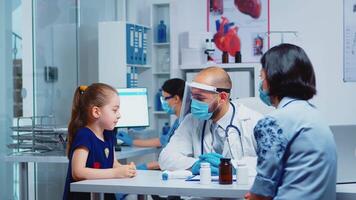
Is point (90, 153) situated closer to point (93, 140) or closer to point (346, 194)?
point (93, 140)

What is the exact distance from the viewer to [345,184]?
2.31 meters

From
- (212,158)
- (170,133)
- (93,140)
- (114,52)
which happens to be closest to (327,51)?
(114,52)

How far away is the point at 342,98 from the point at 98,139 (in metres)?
3.65

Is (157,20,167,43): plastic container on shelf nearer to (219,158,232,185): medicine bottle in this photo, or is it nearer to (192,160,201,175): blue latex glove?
(192,160,201,175): blue latex glove

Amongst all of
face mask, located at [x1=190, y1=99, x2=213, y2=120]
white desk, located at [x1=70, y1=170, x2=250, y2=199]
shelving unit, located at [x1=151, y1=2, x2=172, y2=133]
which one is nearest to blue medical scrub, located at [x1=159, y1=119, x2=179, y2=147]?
face mask, located at [x1=190, y1=99, x2=213, y2=120]

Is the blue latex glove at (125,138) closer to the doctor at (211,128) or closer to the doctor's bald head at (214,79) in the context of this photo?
the doctor at (211,128)

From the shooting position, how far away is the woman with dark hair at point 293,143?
1.85 meters

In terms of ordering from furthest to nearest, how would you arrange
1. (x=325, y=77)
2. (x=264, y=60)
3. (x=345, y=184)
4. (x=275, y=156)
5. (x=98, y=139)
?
1. (x=325, y=77)
2. (x=98, y=139)
3. (x=345, y=184)
4. (x=264, y=60)
5. (x=275, y=156)

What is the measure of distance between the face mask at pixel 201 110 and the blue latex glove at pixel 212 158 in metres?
0.26

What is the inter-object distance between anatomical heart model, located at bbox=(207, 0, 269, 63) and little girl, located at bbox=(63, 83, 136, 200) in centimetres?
321

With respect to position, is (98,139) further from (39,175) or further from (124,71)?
(124,71)

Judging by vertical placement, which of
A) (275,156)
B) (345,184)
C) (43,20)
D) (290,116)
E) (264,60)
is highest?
(43,20)

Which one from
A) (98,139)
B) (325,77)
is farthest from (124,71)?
(98,139)

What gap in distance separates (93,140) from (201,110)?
574 mm
